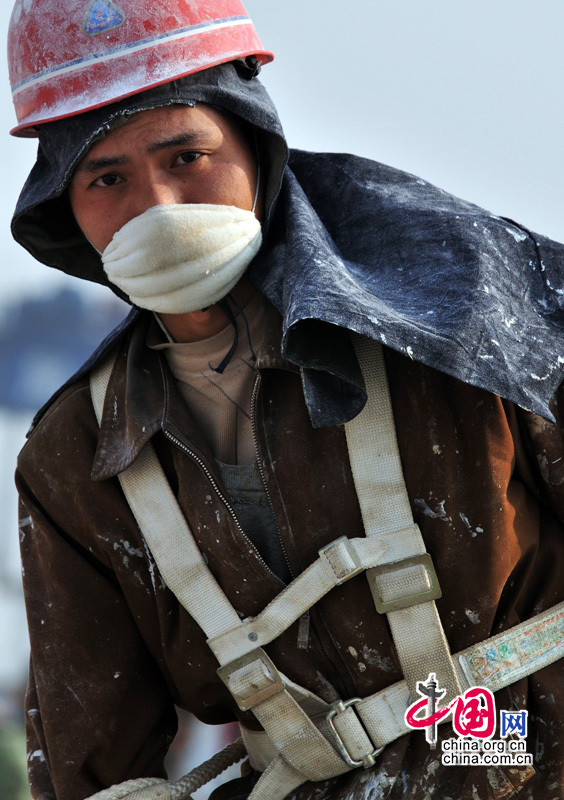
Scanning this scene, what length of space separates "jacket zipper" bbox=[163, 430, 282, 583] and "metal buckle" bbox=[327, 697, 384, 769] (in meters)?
0.32

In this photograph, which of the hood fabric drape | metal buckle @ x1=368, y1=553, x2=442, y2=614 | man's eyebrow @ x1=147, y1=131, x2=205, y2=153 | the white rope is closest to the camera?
the hood fabric drape

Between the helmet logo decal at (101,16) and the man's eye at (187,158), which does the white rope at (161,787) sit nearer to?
the man's eye at (187,158)

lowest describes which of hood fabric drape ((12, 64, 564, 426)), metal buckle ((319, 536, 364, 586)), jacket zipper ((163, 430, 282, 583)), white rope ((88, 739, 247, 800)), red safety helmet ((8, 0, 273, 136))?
white rope ((88, 739, 247, 800))

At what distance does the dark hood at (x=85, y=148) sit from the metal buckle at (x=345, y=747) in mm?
1230

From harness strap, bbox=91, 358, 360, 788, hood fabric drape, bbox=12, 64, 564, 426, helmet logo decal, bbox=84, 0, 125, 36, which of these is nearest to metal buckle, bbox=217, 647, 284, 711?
harness strap, bbox=91, 358, 360, 788

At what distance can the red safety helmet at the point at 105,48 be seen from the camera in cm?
238

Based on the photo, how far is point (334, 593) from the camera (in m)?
2.34

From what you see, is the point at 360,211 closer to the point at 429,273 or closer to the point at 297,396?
the point at 429,273

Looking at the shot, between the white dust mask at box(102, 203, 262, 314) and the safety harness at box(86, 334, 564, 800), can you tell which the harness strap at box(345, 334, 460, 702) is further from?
the white dust mask at box(102, 203, 262, 314)

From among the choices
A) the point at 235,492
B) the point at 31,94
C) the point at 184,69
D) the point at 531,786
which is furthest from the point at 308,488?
the point at 31,94

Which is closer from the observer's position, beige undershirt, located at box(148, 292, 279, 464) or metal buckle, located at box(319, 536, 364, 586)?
metal buckle, located at box(319, 536, 364, 586)

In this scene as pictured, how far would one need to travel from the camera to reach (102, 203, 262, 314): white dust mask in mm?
2297

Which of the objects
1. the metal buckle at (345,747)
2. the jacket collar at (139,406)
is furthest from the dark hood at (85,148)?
the metal buckle at (345,747)

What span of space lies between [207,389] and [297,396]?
0.30 m
